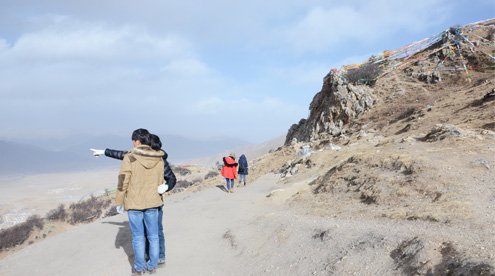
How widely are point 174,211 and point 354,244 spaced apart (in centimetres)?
649

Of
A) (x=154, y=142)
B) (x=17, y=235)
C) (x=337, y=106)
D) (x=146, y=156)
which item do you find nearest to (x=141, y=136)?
(x=154, y=142)

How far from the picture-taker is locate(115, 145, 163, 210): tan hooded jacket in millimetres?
5465

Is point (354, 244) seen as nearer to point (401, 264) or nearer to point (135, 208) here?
point (401, 264)

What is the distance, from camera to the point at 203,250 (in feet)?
22.8

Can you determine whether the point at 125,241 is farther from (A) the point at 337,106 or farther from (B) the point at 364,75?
(B) the point at 364,75

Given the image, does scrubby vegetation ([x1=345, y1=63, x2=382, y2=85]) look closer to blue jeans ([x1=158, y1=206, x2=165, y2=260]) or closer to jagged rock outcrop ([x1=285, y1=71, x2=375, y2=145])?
jagged rock outcrop ([x1=285, y1=71, x2=375, y2=145])

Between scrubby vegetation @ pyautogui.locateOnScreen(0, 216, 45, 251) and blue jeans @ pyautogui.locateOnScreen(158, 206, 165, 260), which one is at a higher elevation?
blue jeans @ pyautogui.locateOnScreen(158, 206, 165, 260)

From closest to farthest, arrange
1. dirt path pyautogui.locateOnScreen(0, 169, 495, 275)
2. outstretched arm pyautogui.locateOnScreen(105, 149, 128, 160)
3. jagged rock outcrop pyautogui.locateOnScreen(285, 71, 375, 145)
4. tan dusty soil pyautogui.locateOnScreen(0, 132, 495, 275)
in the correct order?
dirt path pyautogui.locateOnScreen(0, 169, 495, 275), tan dusty soil pyautogui.locateOnScreen(0, 132, 495, 275), outstretched arm pyautogui.locateOnScreen(105, 149, 128, 160), jagged rock outcrop pyautogui.locateOnScreen(285, 71, 375, 145)

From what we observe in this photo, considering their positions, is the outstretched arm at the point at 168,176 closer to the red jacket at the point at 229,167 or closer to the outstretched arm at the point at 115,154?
the outstretched arm at the point at 115,154

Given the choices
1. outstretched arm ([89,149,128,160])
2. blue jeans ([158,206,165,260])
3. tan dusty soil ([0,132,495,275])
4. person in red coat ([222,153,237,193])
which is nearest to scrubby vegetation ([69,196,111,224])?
person in red coat ([222,153,237,193])

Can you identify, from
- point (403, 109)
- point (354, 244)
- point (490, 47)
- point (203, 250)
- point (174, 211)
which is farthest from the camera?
point (490, 47)

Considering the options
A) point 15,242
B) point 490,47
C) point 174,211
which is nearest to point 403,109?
point 490,47

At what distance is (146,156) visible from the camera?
557 cm

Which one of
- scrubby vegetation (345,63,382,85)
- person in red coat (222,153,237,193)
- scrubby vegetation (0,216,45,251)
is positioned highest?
scrubby vegetation (345,63,382,85)
